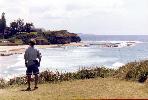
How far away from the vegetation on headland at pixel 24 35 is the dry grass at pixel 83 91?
411ft

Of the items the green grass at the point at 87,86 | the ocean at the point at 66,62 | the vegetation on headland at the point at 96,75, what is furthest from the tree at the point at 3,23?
the vegetation on headland at the point at 96,75

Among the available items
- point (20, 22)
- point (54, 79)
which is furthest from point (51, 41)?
point (54, 79)

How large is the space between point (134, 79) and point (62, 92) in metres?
3.88

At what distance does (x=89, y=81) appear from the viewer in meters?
17.2

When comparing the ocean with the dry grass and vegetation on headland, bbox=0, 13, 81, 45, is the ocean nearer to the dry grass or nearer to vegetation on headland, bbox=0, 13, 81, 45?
the dry grass

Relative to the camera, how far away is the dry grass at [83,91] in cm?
1349

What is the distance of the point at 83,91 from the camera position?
14.5 meters

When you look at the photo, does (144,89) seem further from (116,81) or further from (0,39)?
(0,39)

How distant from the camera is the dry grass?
13.5 meters

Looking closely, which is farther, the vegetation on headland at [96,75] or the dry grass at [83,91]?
the vegetation on headland at [96,75]

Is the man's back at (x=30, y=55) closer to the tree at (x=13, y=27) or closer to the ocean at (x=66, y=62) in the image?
the ocean at (x=66, y=62)

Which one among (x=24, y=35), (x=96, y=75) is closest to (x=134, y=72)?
(x=96, y=75)

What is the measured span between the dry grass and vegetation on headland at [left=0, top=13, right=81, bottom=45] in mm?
125252

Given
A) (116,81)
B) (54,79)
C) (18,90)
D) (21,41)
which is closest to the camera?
(18,90)
